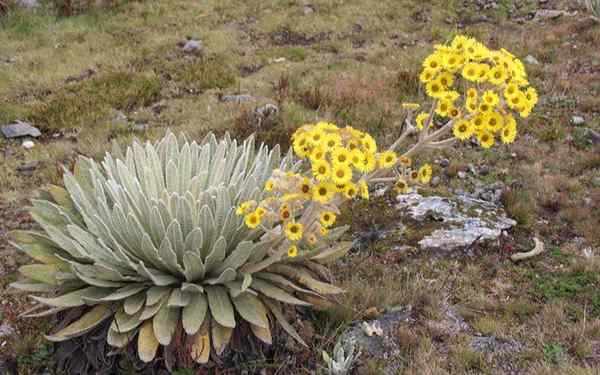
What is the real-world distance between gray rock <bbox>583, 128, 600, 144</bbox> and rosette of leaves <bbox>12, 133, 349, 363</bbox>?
179 inches

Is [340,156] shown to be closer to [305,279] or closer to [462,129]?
[462,129]

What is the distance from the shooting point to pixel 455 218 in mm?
5406

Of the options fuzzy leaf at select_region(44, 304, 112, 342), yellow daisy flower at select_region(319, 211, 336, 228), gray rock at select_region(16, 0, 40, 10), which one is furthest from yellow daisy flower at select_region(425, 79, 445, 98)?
gray rock at select_region(16, 0, 40, 10)

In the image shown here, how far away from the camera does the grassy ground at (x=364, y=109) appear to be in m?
4.23

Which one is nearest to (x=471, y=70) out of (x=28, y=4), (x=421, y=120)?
(x=421, y=120)

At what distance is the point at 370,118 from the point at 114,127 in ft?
11.8

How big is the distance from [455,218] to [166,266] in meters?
3.00

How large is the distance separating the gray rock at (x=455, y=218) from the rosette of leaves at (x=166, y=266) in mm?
1461

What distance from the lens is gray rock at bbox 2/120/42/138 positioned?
296 inches

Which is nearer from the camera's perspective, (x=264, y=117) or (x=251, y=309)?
(x=251, y=309)

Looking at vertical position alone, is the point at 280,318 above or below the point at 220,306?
below

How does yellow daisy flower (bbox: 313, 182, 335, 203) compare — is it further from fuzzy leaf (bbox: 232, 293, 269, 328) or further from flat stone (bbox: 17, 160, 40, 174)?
flat stone (bbox: 17, 160, 40, 174)

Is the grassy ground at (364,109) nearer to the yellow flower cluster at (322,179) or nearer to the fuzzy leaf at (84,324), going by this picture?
the fuzzy leaf at (84,324)

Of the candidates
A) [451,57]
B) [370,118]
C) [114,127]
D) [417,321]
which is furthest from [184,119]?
[451,57]
